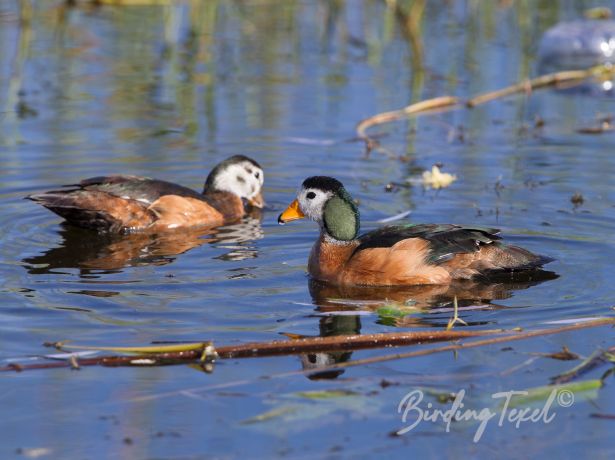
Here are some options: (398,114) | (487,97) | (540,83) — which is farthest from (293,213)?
(540,83)

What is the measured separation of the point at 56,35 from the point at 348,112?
21.5ft

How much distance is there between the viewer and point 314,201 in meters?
9.49

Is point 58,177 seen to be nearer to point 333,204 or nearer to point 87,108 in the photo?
point 87,108

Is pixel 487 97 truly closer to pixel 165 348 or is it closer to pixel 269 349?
pixel 269 349

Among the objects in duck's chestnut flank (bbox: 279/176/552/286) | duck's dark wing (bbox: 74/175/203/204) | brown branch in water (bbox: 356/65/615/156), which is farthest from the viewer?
brown branch in water (bbox: 356/65/615/156)

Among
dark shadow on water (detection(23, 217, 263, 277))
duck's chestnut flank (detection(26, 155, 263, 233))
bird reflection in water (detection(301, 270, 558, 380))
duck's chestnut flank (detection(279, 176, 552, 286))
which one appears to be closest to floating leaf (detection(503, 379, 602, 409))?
bird reflection in water (detection(301, 270, 558, 380))

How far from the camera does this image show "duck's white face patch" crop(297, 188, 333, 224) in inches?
371

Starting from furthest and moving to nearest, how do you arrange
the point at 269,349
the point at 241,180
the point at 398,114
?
1. the point at 398,114
2. the point at 241,180
3. the point at 269,349

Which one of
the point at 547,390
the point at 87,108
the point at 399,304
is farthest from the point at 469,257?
the point at 87,108

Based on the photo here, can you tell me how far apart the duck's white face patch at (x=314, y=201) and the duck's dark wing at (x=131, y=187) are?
6.60ft

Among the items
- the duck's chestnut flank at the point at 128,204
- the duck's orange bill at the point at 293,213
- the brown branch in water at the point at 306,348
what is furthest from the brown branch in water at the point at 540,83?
the brown branch in water at the point at 306,348

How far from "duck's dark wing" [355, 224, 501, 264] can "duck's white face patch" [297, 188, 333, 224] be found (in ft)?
2.09

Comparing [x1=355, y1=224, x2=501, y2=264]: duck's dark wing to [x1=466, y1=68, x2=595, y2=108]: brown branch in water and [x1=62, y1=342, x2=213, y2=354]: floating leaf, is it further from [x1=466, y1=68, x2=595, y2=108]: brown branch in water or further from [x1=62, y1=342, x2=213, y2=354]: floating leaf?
[x1=466, y1=68, x2=595, y2=108]: brown branch in water

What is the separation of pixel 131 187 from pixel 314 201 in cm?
247
